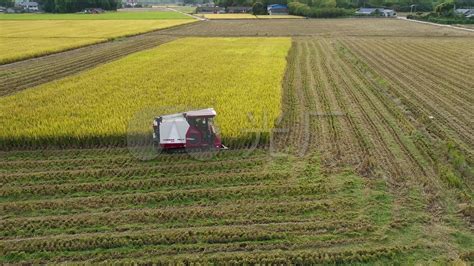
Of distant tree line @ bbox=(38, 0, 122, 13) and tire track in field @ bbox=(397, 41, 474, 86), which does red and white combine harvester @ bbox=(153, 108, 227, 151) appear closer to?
tire track in field @ bbox=(397, 41, 474, 86)

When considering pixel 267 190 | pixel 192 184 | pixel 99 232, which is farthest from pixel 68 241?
pixel 267 190

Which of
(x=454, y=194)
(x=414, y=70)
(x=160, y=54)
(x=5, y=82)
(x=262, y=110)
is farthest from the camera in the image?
(x=160, y=54)

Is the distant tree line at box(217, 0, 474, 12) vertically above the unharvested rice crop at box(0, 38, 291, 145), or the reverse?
the distant tree line at box(217, 0, 474, 12)

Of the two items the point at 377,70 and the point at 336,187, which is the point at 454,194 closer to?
the point at 336,187

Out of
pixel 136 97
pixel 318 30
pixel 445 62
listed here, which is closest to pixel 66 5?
pixel 318 30

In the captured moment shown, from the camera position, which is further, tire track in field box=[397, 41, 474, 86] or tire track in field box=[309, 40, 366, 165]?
tire track in field box=[397, 41, 474, 86]

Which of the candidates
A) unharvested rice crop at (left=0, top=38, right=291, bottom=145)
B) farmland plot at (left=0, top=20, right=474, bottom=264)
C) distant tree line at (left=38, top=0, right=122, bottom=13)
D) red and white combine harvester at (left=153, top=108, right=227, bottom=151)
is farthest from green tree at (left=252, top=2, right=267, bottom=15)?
red and white combine harvester at (left=153, top=108, right=227, bottom=151)

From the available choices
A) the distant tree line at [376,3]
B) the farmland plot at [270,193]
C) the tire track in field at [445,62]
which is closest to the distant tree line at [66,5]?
the distant tree line at [376,3]
